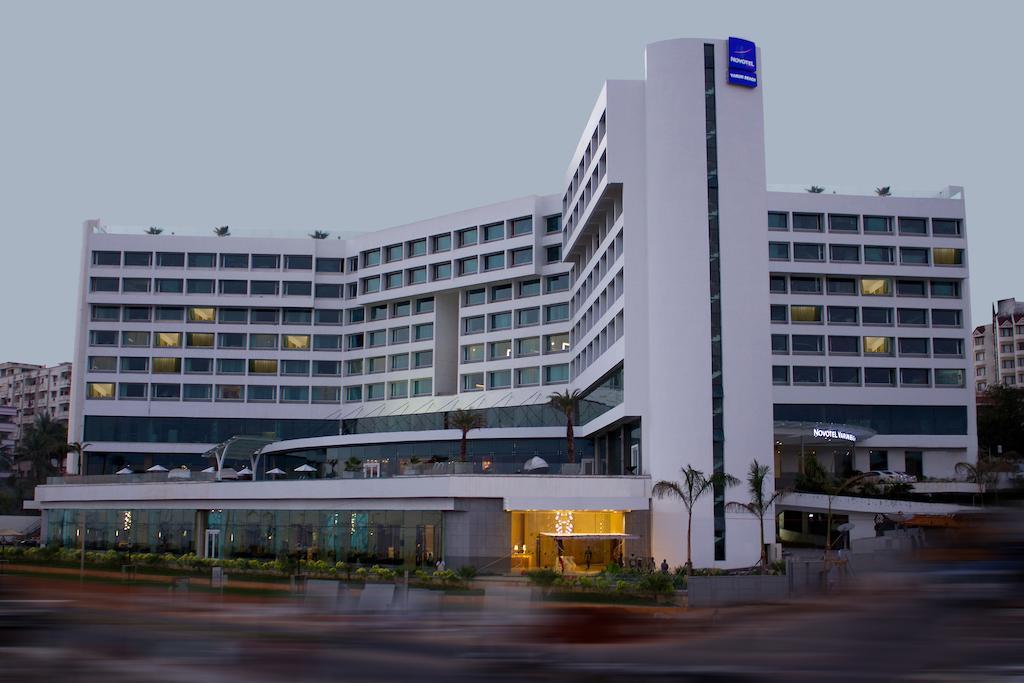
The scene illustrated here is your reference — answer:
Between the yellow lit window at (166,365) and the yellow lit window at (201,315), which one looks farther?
the yellow lit window at (201,315)

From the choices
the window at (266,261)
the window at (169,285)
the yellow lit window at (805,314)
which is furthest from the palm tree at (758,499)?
the window at (169,285)

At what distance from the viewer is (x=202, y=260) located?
91750 millimetres

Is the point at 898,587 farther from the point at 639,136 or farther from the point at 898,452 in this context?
the point at 898,452

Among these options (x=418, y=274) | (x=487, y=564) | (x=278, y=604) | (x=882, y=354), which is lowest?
(x=487, y=564)

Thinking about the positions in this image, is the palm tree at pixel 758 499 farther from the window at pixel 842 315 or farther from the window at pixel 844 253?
the window at pixel 844 253

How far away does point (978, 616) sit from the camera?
4.89 meters

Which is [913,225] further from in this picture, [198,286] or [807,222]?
[198,286]

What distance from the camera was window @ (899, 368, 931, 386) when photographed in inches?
3145

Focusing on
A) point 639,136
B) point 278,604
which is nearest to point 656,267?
point 639,136

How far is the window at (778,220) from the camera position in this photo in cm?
8012

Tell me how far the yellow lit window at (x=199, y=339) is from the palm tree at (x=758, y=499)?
53.7 m

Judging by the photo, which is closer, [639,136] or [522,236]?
[639,136]

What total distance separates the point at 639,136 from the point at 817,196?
2691 centimetres

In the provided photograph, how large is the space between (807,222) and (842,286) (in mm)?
5615
